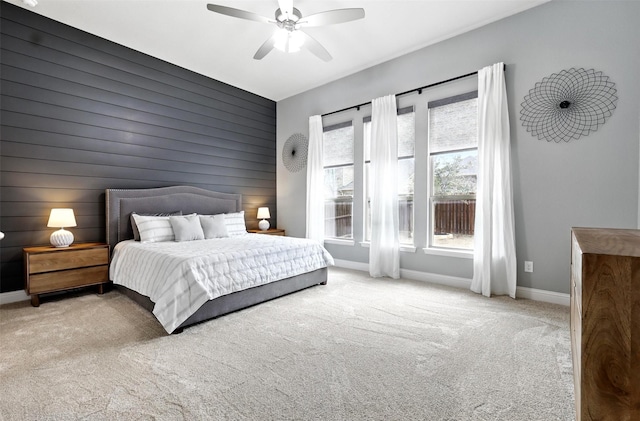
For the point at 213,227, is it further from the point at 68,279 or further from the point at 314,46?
the point at 314,46

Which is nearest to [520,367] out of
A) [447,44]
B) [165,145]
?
[447,44]

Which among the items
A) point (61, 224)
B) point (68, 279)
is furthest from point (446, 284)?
point (61, 224)

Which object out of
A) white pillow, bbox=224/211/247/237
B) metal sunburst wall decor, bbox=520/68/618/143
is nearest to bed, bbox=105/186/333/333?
white pillow, bbox=224/211/247/237

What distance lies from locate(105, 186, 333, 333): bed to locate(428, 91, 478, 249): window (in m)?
1.60

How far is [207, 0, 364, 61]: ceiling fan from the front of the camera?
2.67 metres

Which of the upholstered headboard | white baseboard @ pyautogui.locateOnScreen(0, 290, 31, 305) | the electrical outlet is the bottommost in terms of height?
white baseboard @ pyautogui.locateOnScreen(0, 290, 31, 305)

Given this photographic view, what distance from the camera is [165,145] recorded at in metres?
4.38

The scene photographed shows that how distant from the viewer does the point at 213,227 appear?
13.6ft

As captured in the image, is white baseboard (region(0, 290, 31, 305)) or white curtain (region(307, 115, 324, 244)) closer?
white baseboard (region(0, 290, 31, 305))

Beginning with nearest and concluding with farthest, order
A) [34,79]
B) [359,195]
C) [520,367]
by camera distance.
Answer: [520,367], [34,79], [359,195]

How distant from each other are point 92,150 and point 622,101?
568cm

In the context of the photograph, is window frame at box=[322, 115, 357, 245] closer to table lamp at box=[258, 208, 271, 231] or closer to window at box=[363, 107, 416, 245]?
window at box=[363, 107, 416, 245]

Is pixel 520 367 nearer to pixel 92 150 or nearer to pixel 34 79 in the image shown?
pixel 92 150

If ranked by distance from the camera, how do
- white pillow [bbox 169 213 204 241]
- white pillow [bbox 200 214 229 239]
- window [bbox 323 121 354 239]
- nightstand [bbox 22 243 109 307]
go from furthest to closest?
window [bbox 323 121 354 239] < white pillow [bbox 200 214 229 239] < white pillow [bbox 169 213 204 241] < nightstand [bbox 22 243 109 307]
